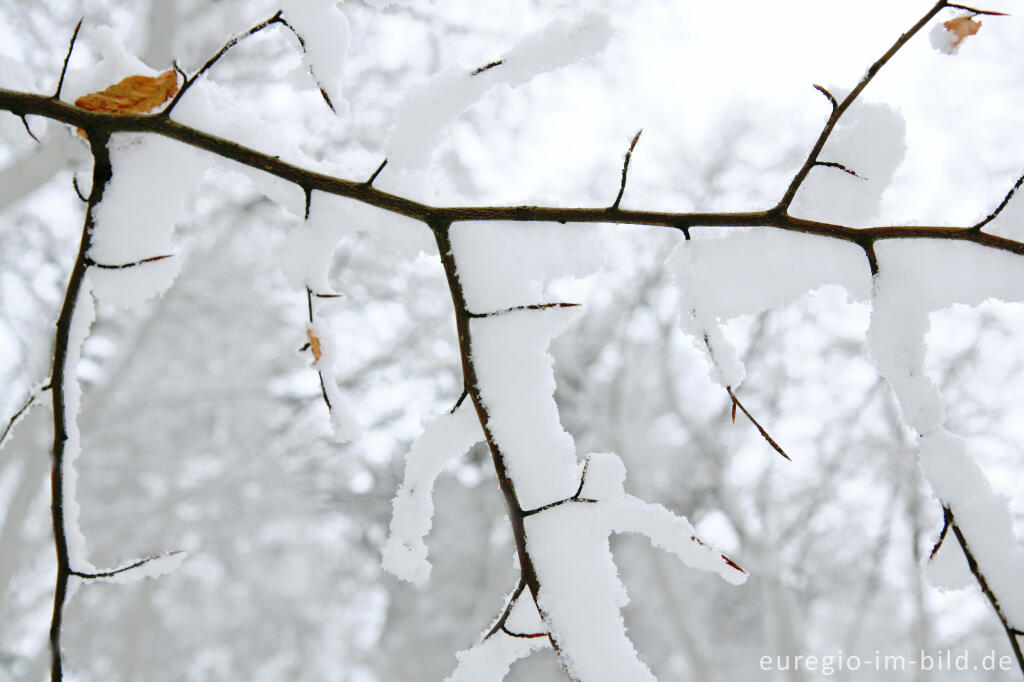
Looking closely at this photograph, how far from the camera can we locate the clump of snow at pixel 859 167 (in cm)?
71

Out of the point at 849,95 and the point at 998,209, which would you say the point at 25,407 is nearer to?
the point at 849,95

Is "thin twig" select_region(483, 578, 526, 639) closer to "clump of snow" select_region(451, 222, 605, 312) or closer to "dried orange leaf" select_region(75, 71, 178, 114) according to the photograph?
"clump of snow" select_region(451, 222, 605, 312)

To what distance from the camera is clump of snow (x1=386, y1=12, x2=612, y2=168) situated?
2.11 ft

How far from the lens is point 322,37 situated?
2.25 feet

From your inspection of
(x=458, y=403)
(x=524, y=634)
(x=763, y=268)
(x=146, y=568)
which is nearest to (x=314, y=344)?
(x=458, y=403)

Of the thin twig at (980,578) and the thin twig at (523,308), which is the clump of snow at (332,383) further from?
the thin twig at (980,578)

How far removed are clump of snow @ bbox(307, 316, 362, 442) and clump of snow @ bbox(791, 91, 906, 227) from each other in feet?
1.91

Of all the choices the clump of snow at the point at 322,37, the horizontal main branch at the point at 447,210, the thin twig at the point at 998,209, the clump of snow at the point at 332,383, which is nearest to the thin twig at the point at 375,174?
the horizontal main branch at the point at 447,210

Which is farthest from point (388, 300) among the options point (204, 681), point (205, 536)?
point (204, 681)

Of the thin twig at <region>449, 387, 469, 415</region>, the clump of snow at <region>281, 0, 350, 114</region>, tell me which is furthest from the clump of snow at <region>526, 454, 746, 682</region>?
the clump of snow at <region>281, 0, 350, 114</region>

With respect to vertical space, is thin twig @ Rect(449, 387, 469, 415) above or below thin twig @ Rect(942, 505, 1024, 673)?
above

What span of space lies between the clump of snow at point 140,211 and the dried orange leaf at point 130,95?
6 centimetres

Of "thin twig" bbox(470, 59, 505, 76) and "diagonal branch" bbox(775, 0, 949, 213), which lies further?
"thin twig" bbox(470, 59, 505, 76)

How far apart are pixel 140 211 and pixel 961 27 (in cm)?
92
